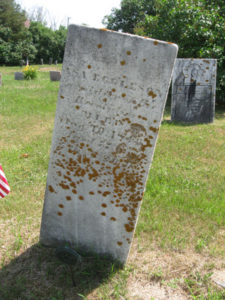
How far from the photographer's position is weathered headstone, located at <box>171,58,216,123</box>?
258 inches

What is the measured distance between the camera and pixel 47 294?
1.89 metres

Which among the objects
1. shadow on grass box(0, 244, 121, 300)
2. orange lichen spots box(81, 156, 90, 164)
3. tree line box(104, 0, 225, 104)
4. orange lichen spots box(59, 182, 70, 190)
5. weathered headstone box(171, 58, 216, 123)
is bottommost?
shadow on grass box(0, 244, 121, 300)

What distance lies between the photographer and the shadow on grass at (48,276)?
1.89 meters

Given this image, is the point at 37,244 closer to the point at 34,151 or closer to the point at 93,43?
the point at 93,43

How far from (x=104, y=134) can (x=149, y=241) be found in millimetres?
1220

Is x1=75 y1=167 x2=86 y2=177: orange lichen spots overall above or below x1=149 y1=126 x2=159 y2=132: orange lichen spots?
below

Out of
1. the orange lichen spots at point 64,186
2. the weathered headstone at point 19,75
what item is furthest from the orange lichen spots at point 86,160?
the weathered headstone at point 19,75

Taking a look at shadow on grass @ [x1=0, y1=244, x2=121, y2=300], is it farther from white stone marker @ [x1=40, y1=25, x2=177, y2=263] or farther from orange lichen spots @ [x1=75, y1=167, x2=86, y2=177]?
orange lichen spots @ [x1=75, y1=167, x2=86, y2=177]

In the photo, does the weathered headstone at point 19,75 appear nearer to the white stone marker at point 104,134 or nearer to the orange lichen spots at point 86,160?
the white stone marker at point 104,134

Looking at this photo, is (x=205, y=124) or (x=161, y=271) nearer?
(x=161, y=271)

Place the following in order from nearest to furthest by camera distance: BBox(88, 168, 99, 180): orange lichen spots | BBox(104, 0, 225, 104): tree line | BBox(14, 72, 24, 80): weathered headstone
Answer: BBox(88, 168, 99, 180): orange lichen spots < BBox(104, 0, 225, 104): tree line < BBox(14, 72, 24, 80): weathered headstone

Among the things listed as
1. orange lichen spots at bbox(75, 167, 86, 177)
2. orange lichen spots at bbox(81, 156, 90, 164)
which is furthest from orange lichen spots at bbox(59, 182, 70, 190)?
orange lichen spots at bbox(81, 156, 90, 164)

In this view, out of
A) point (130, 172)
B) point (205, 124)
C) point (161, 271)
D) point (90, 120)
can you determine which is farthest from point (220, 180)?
point (205, 124)

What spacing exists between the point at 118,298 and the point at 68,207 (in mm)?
777
